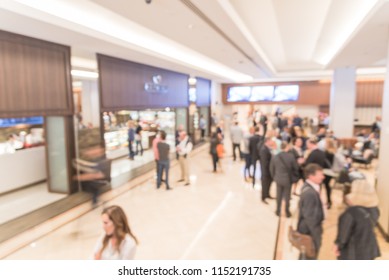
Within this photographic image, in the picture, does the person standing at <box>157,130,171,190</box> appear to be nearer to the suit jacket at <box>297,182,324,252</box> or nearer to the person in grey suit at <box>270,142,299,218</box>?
A: the person in grey suit at <box>270,142,299,218</box>

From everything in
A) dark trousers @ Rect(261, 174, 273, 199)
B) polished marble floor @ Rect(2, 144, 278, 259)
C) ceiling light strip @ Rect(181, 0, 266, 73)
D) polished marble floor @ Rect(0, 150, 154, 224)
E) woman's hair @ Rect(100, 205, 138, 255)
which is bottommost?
polished marble floor @ Rect(2, 144, 278, 259)

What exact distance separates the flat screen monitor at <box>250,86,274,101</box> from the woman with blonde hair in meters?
15.1

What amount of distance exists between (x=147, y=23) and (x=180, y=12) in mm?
999

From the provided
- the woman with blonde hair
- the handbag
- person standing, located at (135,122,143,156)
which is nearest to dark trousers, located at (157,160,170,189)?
person standing, located at (135,122,143,156)

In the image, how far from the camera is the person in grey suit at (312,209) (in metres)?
2.96

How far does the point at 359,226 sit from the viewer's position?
8.36ft

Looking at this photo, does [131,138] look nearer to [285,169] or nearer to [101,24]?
[101,24]

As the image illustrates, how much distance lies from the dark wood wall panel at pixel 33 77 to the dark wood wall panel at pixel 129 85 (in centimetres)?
104

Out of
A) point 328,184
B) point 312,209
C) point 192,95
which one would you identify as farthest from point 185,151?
point 192,95

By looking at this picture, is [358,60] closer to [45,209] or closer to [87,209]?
[87,209]

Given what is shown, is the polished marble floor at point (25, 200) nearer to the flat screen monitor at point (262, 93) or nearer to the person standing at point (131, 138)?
the person standing at point (131, 138)

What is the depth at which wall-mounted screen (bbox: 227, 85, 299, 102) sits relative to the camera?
15.8 metres

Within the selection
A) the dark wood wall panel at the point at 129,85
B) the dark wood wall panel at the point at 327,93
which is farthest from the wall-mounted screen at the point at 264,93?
the dark wood wall panel at the point at 129,85

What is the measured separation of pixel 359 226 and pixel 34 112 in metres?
5.45
